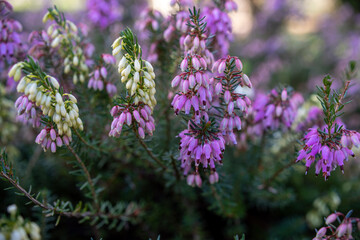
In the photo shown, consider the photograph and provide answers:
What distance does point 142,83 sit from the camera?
1.93 m

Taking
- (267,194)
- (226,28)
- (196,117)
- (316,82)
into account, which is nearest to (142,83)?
(196,117)

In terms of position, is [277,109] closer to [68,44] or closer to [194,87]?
[194,87]

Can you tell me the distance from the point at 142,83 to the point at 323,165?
1.32 meters

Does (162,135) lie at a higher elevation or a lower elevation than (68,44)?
lower

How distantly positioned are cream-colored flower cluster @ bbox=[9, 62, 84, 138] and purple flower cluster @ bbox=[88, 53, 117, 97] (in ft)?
1.92

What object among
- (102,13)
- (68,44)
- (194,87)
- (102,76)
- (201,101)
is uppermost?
(102,13)

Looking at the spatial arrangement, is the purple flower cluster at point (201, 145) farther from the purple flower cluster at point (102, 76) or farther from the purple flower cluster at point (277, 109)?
the purple flower cluster at point (102, 76)

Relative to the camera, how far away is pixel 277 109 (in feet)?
8.49

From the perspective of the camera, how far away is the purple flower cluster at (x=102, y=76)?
2.53 m

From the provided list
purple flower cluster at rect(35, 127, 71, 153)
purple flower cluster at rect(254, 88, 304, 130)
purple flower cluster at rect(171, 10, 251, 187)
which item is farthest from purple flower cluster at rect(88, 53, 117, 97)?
purple flower cluster at rect(254, 88, 304, 130)

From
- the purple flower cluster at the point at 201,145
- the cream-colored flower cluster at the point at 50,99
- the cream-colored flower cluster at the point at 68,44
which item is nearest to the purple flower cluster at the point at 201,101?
the purple flower cluster at the point at 201,145

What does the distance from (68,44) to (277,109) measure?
1.93 metres

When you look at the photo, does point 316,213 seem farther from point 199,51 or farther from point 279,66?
point 279,66

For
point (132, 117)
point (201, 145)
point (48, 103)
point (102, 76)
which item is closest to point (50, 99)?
point (48, 103)
